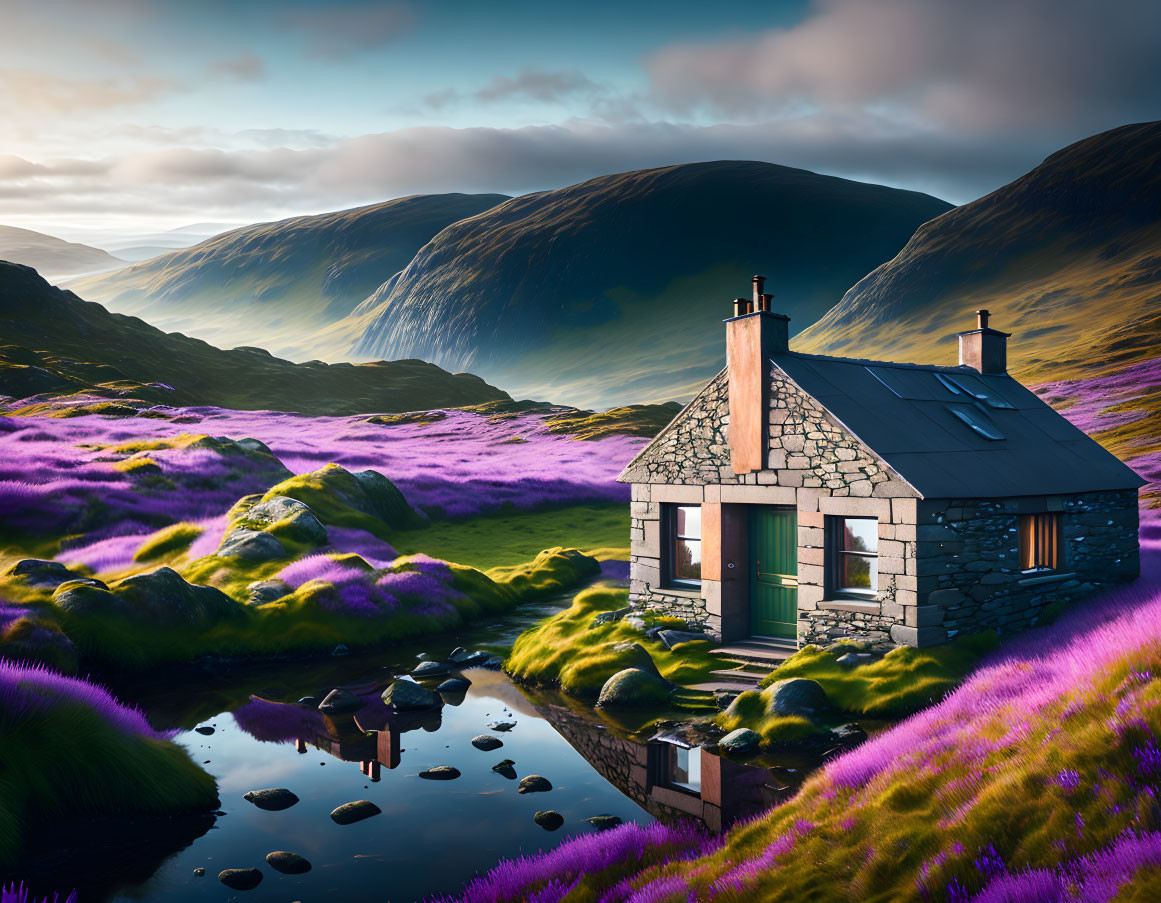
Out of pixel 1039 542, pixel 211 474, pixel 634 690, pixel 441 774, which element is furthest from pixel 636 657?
pixel 211 474

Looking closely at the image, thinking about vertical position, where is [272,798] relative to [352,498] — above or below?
below

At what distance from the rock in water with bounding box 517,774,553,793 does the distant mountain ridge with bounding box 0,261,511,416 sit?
6981cm

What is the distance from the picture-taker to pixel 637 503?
19812 mm

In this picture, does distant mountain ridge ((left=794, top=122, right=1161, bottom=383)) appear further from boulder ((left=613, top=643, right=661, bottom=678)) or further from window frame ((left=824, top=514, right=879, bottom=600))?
boulder ((left=613, top=643, right=661, bottom=678))

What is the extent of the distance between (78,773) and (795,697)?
1014 cm

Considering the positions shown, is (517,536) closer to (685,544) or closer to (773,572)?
(685,544)

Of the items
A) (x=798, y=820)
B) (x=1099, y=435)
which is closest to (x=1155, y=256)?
(x=1099, y=435)

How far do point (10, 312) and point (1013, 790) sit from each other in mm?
115560

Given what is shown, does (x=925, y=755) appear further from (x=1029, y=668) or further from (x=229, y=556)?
(x=229, y=556)

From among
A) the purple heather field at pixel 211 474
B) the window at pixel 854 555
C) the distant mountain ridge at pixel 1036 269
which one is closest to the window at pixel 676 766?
the window at pixel 854 555

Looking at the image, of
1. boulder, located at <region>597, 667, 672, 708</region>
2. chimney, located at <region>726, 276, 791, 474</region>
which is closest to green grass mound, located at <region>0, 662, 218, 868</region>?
boulder, located at <region>597, 667, 672, 708</region>

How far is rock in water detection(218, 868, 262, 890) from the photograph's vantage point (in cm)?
912

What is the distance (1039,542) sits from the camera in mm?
18641

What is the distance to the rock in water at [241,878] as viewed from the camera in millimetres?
9117
